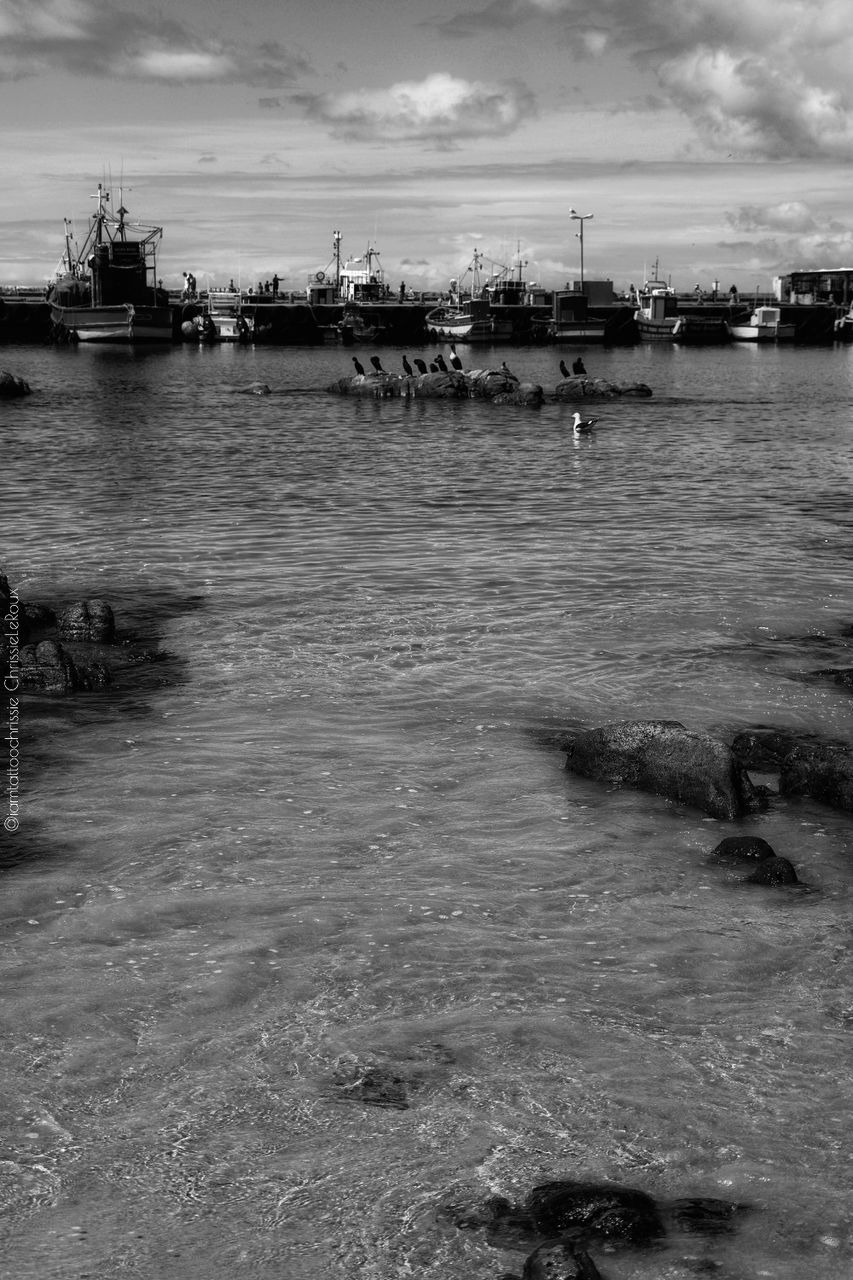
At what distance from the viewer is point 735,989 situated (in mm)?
9188

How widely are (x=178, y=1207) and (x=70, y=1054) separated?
1.70 m

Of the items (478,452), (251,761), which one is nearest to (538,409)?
(478,452)

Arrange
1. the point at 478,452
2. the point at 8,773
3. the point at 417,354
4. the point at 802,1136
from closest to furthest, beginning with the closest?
the point at 802,1136
the point at 8,773
the point at 478,452
the point at 417,354

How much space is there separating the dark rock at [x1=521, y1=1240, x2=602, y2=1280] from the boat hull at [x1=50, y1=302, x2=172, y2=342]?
136905 millimetres

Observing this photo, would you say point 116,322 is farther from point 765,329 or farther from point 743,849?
point 743,849

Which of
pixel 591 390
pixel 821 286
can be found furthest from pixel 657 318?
pixel 591 390

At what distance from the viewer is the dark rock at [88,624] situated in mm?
18078

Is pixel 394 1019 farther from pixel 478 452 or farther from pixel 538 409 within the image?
pixel 538 409

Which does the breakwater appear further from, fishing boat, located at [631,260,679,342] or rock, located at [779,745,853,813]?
rock, located at [779,745,853,813]

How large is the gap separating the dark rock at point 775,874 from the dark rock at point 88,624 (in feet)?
33.8

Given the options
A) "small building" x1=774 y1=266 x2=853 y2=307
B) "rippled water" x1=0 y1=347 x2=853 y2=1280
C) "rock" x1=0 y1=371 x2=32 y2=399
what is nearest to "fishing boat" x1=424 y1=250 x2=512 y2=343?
"small building" x1=774 y1=266 x2=853 y2=307

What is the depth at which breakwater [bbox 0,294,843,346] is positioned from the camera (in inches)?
6166

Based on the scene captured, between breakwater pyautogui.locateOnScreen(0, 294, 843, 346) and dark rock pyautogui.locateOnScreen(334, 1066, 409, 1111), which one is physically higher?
breakwater pyautogui.locateOnScreen(0, 294, 843, 346)

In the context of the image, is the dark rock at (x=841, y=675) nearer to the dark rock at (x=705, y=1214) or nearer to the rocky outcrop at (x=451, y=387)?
the dark rock at (x=705, y=1214)
